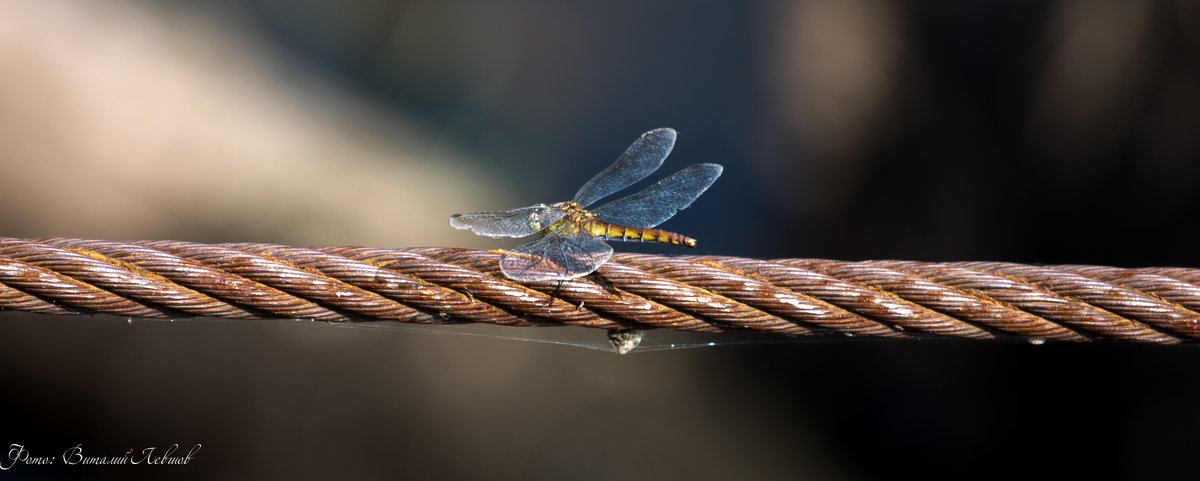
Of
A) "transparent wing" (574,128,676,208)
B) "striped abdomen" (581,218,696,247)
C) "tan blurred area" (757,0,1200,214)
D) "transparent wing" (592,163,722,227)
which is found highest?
"tan blurred area" (757,0,1200,214)

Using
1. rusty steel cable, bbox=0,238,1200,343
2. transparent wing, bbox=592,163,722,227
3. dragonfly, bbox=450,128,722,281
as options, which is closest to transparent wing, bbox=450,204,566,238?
dragonfly, bbox=450,128,722,281

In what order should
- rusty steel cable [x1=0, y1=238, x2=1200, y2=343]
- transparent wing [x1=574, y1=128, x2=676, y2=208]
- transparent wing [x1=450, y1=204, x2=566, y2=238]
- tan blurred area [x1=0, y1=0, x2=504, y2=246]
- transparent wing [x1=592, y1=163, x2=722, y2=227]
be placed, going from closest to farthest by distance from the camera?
rusty steel cable [x1=0, y1=238, x2=1200, y2=343] → transparent wing [x1=450, y1=204, x2=566, y2=238] → transparent wing [x1=592, y1=163, x2=722, y2=227] → transparent wing [x1=574, y1=128, x2=676, y2=208] → tan blurred area [x1=0, y1=0, x2=504, y2=246]

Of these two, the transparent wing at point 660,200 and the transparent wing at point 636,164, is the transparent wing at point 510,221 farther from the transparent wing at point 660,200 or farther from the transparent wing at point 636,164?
the transparent wing at point 636,164

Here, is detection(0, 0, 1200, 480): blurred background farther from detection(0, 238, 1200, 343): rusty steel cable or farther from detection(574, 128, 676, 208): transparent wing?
detection(0, 238, 1200, 343): rusty steel cable

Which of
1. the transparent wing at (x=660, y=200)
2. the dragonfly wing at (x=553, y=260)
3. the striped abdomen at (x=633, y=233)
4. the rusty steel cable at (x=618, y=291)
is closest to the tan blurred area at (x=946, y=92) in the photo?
the transparent wing at (x=660, y=200)

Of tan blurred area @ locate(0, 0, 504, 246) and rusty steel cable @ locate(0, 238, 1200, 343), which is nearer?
rusty steel cable @ locate(0, 238, 1200, 343)

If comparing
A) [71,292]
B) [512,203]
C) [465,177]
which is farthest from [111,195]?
[71,292]
